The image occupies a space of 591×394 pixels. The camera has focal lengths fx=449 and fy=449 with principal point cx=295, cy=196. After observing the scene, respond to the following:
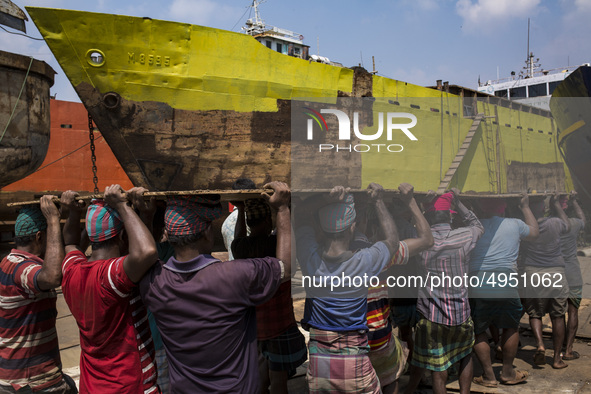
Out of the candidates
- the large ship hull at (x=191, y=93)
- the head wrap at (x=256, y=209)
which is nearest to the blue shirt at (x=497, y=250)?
the head wrap at (x=256, y=209)

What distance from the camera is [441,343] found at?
10.9 feet

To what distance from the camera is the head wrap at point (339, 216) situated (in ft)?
8.81

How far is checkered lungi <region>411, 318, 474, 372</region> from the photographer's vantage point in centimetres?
330

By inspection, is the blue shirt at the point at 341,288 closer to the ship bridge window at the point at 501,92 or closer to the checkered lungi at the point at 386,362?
the checkered lungi at the point at 386,362

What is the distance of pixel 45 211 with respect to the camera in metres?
2.65

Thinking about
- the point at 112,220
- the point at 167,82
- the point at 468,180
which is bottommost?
the point at 112,220

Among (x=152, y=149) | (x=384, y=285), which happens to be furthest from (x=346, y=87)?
(x=384, y=285)

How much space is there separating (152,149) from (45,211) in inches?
164

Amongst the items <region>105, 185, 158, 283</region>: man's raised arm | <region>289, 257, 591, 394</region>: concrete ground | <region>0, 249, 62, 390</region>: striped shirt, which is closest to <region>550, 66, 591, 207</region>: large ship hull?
<region>289, 257, 591, 394</region>: concrete ground

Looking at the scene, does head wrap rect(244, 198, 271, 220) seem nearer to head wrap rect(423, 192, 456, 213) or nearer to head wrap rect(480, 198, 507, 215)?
head wrap rect(423, 192, 456, 213)

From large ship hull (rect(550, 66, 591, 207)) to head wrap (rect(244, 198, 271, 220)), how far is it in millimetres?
3648

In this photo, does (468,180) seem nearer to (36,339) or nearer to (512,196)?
(512,196)

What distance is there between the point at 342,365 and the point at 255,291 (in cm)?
86

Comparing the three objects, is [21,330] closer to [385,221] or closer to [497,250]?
[385,221]
